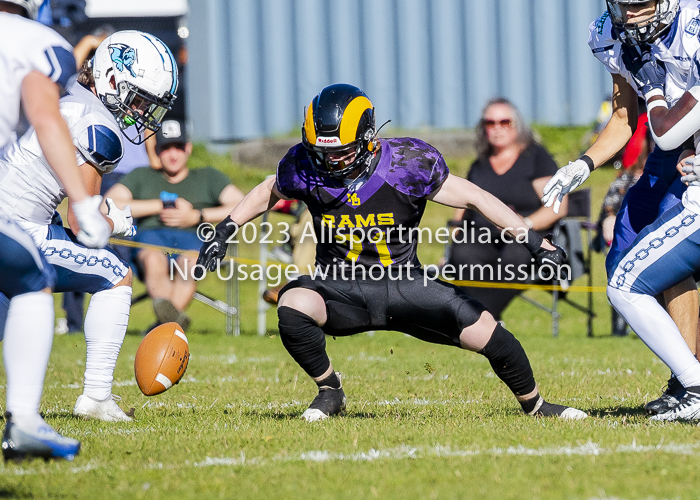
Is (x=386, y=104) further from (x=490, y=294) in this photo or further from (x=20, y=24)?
(x=20, y=24)

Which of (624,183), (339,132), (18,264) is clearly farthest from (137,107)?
(624,183)

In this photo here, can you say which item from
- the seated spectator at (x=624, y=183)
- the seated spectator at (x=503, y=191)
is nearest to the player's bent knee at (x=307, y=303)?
the seated spectator at (x=503, y=191)

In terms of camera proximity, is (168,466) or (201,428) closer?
(168,466)

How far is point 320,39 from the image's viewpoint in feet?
48.1

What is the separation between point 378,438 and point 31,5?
1.97 metres

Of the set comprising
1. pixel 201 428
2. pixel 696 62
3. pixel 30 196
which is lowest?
pixel 201 428

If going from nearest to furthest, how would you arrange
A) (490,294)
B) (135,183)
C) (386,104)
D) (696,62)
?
(696,62) → (490,294) → (135,183) → (386,104)

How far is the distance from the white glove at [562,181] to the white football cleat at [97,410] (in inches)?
83.3

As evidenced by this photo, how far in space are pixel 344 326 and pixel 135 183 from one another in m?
4.61

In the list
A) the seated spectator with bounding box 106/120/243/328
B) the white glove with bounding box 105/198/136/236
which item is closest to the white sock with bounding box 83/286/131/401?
the white glove with bounding box 105/198/136/236

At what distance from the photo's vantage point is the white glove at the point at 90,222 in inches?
119

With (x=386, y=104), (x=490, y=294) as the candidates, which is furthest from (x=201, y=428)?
(x=386, y=104)

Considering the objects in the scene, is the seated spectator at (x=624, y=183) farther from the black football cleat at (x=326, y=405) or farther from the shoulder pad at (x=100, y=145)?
the shoulder pad at (x=100, y=145)

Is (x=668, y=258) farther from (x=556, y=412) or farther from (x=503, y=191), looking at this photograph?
(x=503, y=191)
